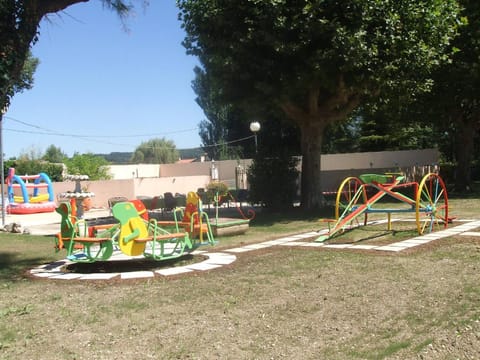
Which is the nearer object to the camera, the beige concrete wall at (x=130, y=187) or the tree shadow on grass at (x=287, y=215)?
the tree shadow on grass at (x=287, y=215)

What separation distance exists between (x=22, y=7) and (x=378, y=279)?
6.42 m

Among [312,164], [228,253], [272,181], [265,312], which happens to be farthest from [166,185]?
[265,312]

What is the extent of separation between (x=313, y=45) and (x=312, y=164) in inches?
177

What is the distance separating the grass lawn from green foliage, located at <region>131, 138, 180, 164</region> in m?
65.7

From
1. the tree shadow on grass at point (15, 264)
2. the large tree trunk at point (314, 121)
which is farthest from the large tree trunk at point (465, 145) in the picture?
the tree shadow on grass at point (15, 264)

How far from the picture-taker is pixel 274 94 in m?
15.6

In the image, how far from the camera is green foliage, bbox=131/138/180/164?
7319 centimetres

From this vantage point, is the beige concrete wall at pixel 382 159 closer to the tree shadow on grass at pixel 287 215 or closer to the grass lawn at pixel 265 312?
the tree shadow on grass at pixel 287 215

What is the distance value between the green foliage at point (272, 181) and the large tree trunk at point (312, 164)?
63cm

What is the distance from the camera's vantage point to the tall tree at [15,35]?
7512 mm

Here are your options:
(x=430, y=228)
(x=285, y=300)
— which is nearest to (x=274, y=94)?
(x=430, y=228)

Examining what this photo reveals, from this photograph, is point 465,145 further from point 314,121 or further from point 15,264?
point 15,264

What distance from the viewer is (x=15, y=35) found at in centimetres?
785

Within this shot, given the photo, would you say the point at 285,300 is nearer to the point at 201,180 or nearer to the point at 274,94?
the point at 274,94
